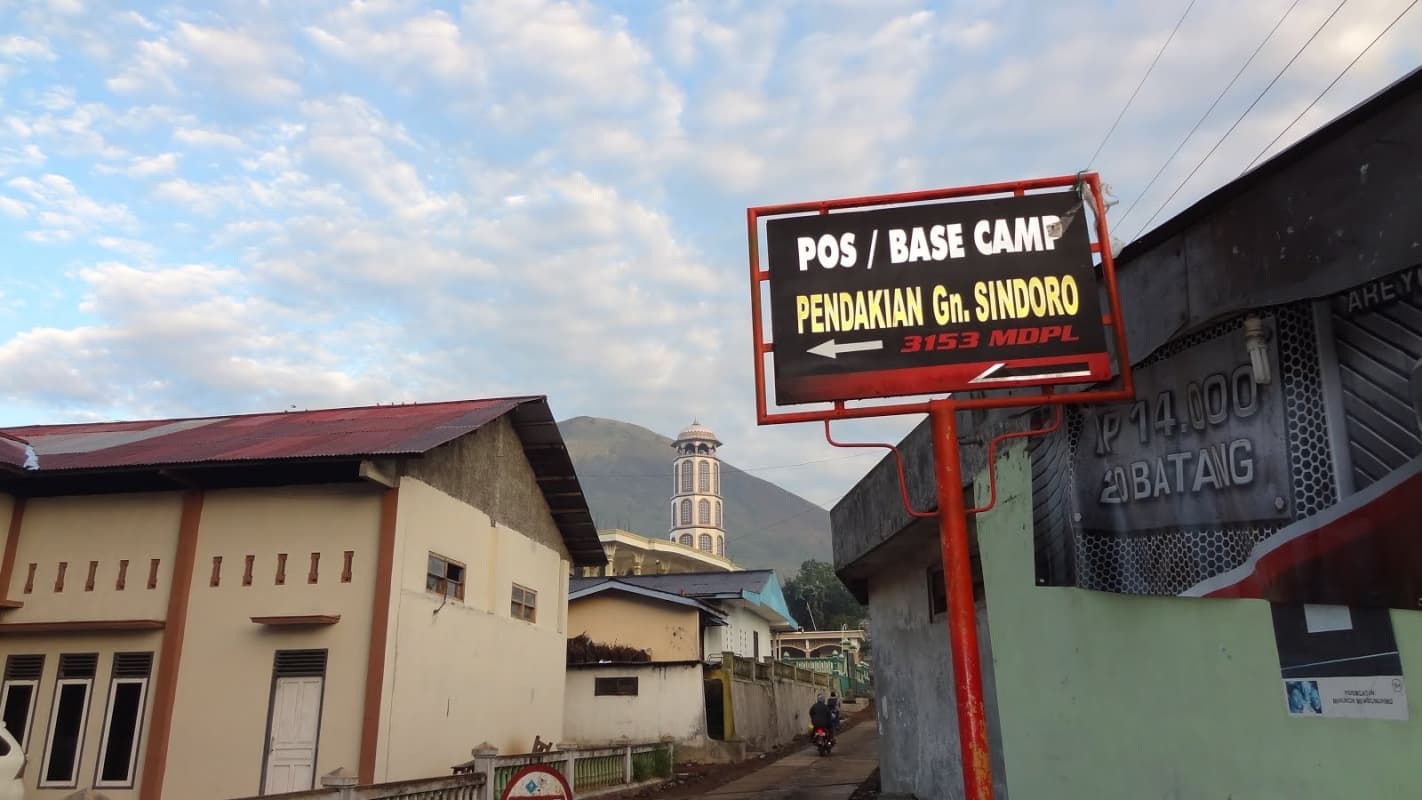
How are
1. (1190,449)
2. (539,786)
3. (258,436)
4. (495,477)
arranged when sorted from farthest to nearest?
(495,477) → (258,436) → (539,786) → (1190,449)

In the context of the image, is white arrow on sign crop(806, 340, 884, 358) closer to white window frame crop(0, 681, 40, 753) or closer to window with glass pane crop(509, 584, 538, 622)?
window with glass pane crop(509, 584, 538, 622)

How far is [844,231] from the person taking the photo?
609 centimetres

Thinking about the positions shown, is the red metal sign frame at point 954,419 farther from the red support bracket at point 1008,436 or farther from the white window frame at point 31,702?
the white window frame at point 31,702

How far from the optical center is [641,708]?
2419 centimetres

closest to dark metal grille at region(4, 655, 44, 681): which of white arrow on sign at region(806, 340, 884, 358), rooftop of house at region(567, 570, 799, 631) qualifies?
white arrow on sign at region(806, 340, 884, 358)

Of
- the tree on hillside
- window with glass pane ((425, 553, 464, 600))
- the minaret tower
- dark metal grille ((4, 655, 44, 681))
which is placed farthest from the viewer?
the minaret tower

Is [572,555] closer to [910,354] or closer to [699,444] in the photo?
[910,354]

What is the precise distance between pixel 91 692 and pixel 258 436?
4993 mm

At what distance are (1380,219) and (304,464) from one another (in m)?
15.1

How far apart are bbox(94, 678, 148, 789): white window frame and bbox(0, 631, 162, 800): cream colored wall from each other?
0.16 ft

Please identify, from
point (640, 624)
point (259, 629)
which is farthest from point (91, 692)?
point (640, 624)

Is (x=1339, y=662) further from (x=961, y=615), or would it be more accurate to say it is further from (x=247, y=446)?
(x=247, y=446)

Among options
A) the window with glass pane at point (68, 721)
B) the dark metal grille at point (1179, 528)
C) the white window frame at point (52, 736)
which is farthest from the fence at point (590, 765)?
the dark metal grille at point (1179, 528)

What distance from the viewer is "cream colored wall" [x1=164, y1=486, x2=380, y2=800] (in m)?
14.2
